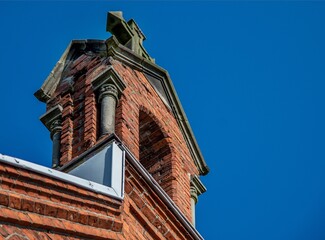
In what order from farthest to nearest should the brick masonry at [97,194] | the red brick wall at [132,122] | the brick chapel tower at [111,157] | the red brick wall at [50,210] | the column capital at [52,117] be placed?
the column capital at [52,117] < the red brick wall at [132,122] < the brick chapel tower at [111,157] < the brick masonry at [97,194] < the red brick wall at [50,210]

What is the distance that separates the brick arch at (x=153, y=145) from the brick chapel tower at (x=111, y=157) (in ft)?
0.04

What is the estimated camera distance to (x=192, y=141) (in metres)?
10.3

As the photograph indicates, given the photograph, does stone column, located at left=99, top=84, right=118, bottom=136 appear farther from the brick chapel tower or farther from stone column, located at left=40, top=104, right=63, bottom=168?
stone column, located at left=40, top=104, right=63, bottom=168

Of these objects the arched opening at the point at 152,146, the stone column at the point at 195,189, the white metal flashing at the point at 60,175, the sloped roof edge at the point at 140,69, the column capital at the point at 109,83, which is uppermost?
the sloped roof edge at the point at 140,69

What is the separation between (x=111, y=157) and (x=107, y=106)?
2.15 metres

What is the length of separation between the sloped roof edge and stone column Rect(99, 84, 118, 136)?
80 centimetres

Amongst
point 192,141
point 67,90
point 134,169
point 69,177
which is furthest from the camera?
point 192,141

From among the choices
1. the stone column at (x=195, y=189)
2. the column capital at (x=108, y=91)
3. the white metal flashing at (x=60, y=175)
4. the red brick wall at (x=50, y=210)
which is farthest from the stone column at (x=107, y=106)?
the red brick wall at (x=50, y=210)

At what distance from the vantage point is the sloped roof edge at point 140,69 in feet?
32.1

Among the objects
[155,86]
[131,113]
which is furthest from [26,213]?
[155,86]

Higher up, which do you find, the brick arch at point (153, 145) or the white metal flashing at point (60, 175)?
the brick arch at point (153, 145)

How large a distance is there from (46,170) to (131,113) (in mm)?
3357

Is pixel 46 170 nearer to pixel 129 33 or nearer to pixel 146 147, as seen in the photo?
pixel 146 147

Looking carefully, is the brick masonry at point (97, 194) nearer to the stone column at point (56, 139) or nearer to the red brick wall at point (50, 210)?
the red brick wall at point (50, 210)
